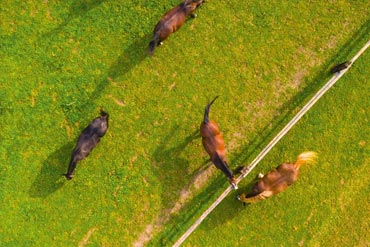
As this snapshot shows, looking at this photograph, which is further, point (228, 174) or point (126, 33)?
point (126, 33)

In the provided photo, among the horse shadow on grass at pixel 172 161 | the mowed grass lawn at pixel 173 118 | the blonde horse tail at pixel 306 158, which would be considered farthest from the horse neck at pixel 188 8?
the blonde horse tail at pixel 306 158

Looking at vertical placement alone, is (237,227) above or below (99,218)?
below

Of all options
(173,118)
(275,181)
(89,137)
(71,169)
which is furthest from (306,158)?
(71,169)

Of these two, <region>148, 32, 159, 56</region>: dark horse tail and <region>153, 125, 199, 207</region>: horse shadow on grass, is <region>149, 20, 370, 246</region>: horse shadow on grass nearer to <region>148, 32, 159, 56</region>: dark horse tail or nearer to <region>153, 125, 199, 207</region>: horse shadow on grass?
<region>153, 125, 199, 207</region>: horse shadow on grass

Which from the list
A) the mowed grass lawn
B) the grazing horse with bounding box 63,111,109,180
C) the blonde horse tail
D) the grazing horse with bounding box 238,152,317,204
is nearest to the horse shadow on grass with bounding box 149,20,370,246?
the mowed grass lawn

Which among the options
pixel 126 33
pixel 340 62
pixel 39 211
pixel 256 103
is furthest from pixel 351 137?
pixel 39 211

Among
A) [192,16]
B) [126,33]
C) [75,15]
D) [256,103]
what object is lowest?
[256,103]

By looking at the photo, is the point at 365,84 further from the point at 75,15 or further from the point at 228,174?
the point at 75,15
